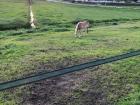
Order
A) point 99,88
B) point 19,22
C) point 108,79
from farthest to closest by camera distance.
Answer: point 19,22
point 108,79
point 99,88

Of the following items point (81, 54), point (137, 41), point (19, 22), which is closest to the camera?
point (81, 54)

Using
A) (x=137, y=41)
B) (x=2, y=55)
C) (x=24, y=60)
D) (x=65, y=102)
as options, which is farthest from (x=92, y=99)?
(x=137, y=41)

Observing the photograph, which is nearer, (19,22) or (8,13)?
(19,22)

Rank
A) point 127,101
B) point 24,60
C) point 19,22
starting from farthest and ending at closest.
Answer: point 19,22 → point 24,60 → point 127,101

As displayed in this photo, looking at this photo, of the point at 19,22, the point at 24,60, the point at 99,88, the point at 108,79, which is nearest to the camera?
the point at 99,88

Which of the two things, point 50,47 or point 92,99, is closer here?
point 92,99

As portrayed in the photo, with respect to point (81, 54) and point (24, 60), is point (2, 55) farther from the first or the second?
point (81, 54)

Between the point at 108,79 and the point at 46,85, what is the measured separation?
2200mm

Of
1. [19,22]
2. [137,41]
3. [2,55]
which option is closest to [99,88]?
[2,55]

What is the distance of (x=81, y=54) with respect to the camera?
18.5 meters

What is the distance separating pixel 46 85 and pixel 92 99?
2156mm

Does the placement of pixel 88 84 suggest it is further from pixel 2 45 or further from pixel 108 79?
pixel 2 45

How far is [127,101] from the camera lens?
11461 mm

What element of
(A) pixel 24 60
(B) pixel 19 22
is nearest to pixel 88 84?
(A) pixel 24 60
